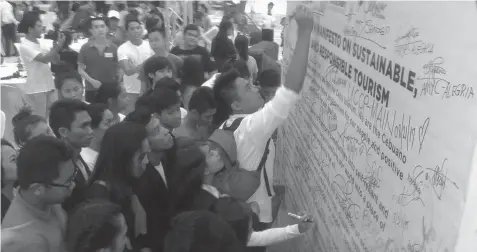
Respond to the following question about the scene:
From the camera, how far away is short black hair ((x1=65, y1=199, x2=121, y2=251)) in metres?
1.47

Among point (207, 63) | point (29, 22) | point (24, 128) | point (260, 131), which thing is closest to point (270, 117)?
point (260, 131)

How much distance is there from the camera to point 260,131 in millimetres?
2199

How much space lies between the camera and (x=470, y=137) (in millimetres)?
1177

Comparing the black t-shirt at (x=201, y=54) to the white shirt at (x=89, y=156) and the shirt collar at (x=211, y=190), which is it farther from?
the shirt collar at (x=211, y=190)

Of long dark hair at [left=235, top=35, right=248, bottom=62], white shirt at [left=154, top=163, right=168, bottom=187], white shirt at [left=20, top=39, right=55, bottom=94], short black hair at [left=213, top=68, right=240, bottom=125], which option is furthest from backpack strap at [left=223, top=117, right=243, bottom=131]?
white shirt at [left=20, top=39, right=55, bottom=94]

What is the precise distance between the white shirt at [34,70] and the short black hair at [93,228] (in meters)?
3.47

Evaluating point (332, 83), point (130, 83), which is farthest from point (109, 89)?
point (332, 83)

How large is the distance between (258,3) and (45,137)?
1288cm

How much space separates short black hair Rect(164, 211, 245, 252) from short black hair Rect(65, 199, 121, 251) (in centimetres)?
19

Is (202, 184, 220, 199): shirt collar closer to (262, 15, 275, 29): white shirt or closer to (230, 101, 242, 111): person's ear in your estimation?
(230, 101, 242, 111): person's ear

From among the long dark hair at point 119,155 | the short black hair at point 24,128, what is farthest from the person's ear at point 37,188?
the short black hair at point 24,128
